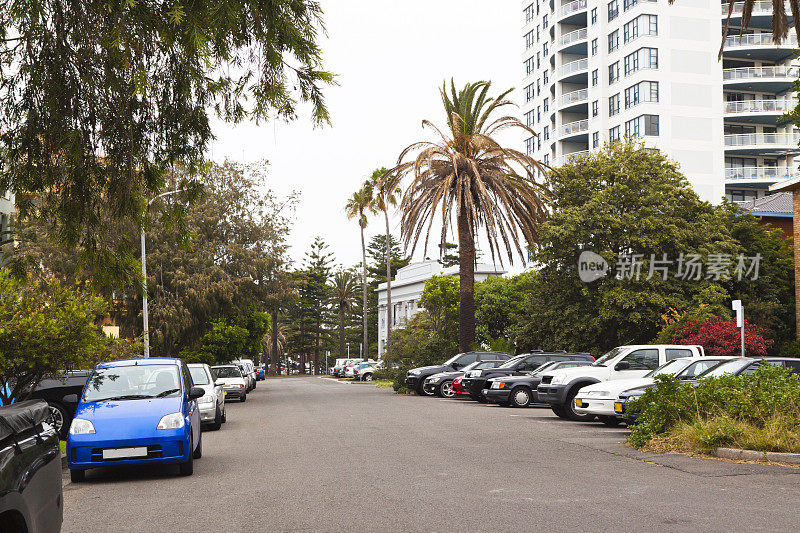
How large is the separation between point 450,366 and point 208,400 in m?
16.0

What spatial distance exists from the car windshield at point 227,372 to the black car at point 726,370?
19.4 m

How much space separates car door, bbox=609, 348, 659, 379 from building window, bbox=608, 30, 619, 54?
52600 millimetres

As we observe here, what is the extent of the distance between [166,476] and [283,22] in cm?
668

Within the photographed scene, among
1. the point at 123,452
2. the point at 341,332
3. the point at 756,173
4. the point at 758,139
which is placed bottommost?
the point at 341,332

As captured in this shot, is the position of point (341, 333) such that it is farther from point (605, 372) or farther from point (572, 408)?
point (605, 372)

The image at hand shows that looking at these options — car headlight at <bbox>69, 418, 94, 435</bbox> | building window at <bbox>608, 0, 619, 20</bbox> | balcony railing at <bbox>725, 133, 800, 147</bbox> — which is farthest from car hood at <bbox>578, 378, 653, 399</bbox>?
building window at <bbox>608, 0, 619, 20</bbox>

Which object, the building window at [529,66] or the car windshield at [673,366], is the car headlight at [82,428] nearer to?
the car windshield at [673,366]

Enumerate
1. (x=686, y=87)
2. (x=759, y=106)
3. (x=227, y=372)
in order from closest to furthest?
(x=227, y=372)
(x=686, y=87)
(x=759, y=106)

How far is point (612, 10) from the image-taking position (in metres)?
68.3

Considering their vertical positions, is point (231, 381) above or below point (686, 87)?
below

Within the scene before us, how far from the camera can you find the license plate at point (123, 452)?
10742mm

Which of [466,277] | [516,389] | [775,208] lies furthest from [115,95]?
Result: [775,208]

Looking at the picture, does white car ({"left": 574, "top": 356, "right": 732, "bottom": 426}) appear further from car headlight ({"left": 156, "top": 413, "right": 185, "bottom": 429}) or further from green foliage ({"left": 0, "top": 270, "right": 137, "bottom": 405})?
green foliage ({"left": 0, "top": 270, "right": 137, "bottom": 405})

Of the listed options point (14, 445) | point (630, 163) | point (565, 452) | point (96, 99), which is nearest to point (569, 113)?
point (630, 163)
